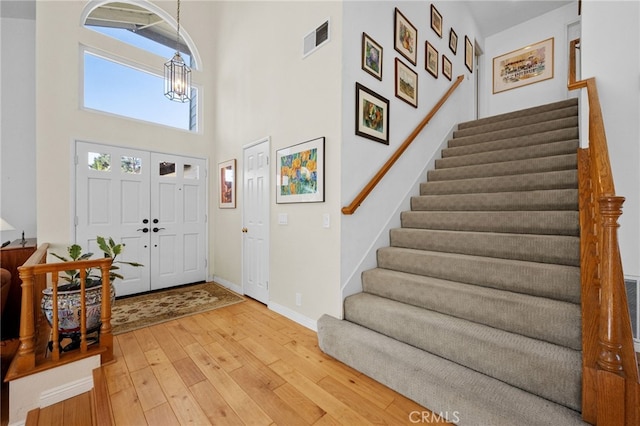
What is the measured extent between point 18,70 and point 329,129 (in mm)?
4199

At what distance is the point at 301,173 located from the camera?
283 centimetres

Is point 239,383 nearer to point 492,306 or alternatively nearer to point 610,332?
point 492,306

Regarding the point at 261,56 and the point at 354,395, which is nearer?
the point at 354,395

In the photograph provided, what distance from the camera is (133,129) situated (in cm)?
381

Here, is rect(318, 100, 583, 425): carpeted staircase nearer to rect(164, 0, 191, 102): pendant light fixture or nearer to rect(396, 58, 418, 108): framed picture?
rect(396, 58, 418, 108): framed picture

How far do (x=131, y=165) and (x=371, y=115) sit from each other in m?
3.43

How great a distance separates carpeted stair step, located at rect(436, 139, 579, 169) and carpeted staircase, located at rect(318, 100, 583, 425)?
0.01 m

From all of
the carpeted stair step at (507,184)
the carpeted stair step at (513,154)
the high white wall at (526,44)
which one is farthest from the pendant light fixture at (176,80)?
the high white wall at (526,44)

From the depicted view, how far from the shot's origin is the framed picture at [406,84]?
10.3ft

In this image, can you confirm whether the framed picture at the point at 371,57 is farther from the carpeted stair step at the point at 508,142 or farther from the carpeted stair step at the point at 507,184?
the carpeted stair step at the point at 508,142

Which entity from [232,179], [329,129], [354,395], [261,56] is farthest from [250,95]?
[354,395]

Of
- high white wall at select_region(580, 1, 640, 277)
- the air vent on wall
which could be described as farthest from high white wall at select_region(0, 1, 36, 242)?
high white wall at select_region(580, 1, 640, 277)

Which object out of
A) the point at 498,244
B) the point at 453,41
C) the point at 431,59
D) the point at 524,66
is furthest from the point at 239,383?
the point at 524,66

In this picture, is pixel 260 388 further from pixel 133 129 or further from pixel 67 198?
pixel 133 129
